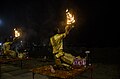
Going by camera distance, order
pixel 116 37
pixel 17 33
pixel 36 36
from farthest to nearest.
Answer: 1. pixel 36 36
2. pixel 116 37
3. pixel 17 33

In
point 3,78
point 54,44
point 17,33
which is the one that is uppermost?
point 17,33

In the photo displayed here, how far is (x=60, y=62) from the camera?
6.50 metres

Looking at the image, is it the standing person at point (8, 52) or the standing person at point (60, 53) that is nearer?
the standing person at point (60, 53)

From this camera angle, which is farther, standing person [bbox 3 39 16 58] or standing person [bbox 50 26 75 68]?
standing person [bbox 3 39 16 58]

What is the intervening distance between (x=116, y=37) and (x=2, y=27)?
47.1ft

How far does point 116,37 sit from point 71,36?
437 centimetres

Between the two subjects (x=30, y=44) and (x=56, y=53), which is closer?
(x=56, y=53)

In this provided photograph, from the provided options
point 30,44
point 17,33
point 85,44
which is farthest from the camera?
point 30,44

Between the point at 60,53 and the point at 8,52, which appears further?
the point at 8,52

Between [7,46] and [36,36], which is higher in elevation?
[36,36]

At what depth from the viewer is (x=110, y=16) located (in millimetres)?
16000

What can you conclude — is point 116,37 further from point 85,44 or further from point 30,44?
point 30,44

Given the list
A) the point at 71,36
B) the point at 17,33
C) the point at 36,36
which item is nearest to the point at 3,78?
the point at 17,33

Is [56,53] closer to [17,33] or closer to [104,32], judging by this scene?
[17,33]
